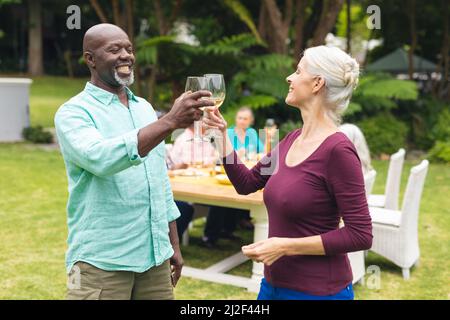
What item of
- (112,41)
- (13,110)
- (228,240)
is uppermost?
(112,41)

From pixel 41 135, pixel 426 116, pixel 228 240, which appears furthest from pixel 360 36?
pixel 228 240

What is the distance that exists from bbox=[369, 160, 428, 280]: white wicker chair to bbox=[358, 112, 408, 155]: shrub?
758 cm

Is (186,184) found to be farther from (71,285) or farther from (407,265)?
(71,285)

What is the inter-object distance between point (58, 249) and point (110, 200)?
4.34 m

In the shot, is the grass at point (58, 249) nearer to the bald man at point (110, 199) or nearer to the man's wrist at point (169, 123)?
the bald man at point (110, 199)

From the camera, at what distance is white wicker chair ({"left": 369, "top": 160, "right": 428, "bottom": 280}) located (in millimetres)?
5879

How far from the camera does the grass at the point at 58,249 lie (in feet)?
17.9

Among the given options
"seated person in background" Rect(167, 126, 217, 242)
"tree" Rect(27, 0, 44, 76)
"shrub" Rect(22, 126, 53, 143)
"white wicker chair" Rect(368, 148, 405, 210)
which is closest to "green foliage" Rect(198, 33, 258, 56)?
"shrub" Rect(22, 126, 53, 143)

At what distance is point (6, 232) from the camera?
7.13 meters

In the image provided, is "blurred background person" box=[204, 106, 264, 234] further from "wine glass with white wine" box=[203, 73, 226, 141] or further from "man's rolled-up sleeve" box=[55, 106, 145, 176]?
"man's rolled-up sleeve" box=[55, 106, 145, 176]

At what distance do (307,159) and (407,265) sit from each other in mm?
3917

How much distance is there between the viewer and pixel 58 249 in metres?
6.57

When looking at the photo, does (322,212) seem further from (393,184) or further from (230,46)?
(230,46)
